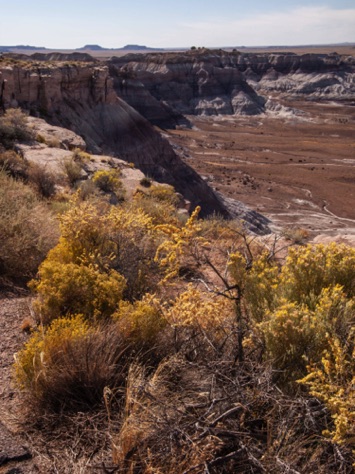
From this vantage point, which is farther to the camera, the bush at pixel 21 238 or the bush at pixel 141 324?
the bush at pixel 21 238

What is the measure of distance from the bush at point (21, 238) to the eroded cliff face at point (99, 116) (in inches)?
Result: 729

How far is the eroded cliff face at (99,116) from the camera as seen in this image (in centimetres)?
2689

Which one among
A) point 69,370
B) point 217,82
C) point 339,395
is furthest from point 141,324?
point 217,82

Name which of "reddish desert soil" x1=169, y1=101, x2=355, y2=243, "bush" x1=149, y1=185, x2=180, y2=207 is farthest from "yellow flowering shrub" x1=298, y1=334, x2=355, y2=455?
"bush" x1=149, y1=185, x2=180, y2=207

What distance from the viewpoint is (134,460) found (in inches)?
116

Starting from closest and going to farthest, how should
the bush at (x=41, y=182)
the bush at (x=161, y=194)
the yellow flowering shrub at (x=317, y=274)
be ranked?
the yellow flowering shrub at (x=317, y=274) → the bush at (x=41, y=182) → the bush at (x=161, y=194)

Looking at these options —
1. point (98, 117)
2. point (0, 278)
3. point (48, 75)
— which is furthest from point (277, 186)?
point (0, 278)

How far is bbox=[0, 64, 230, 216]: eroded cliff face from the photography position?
26.9 meters

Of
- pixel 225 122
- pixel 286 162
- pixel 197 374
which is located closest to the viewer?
pixel 197 374

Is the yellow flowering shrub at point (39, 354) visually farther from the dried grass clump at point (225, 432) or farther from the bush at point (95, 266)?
the dried grass clump at point (225, 432)

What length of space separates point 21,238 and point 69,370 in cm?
296

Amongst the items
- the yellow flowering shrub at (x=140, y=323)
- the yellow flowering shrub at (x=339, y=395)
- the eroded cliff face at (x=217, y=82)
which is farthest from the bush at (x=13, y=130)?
the eroded cliff face at (x=217, y=82)

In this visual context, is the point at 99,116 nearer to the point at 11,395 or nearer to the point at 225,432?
the point at 11,395

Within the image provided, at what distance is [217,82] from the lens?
3625 inches
